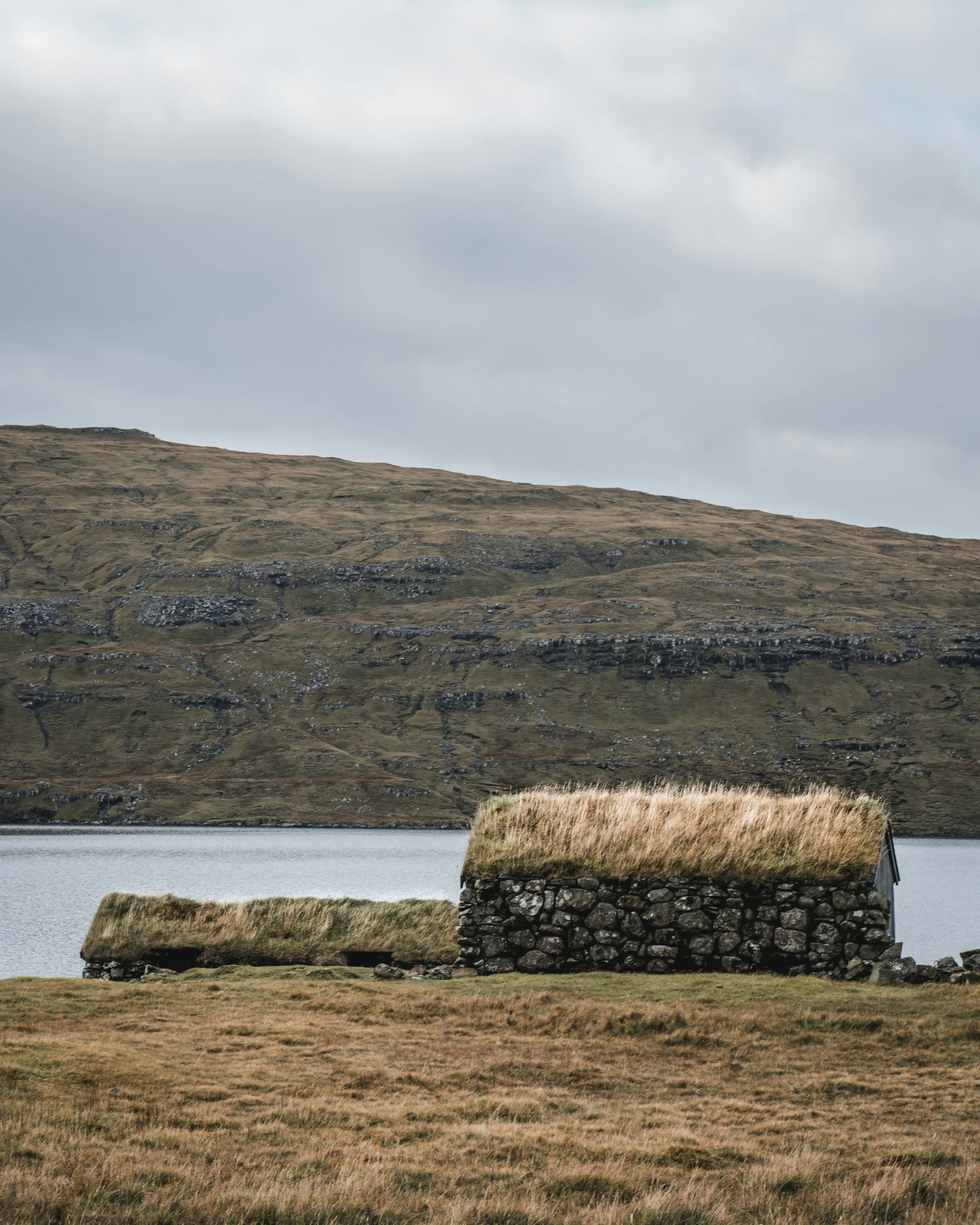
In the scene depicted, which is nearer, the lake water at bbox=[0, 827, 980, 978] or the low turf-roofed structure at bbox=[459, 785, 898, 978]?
the low turf-roofed structure at bbox=[459, 785, 898, 978]

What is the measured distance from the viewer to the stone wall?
64.7ft

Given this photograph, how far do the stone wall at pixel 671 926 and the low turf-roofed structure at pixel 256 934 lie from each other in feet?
13.0

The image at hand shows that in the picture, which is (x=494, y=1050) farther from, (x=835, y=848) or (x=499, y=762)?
(x=499, y=762)

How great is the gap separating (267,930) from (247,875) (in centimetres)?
5869

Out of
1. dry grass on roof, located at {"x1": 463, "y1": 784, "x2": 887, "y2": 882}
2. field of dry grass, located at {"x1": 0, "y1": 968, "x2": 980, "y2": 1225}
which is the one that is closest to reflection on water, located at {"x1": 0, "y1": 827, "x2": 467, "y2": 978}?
dry grass on roof, located at {"x1": 463, "y1": 784, "x2": 887, "y2": 882}

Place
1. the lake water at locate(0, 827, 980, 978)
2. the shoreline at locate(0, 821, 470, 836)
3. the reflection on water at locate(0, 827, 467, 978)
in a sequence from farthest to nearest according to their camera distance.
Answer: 1. the shoreline at locate(0, 821, 470, 836)
2. the reflection on water at locate(0, 827, 467, 978)
3. the lake water at locate(0, 827, 980, 978)

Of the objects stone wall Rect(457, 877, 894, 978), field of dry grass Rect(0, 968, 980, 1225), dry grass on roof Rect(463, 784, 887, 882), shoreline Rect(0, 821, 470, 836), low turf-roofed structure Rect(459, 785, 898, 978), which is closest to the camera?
field of dry grass Rect(0, 968, 980, 1225)

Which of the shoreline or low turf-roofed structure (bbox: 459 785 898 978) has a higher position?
low turf-roofed structure (bbox: 459 785 898 978)

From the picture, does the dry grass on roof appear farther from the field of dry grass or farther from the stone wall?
the field of dry grass

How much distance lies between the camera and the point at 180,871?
279 ft

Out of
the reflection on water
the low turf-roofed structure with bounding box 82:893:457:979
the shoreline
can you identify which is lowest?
the shoreline

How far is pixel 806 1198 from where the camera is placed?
27.9ft

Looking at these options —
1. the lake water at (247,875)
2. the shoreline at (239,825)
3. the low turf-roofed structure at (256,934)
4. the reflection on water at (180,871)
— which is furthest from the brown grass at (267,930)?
the shoreline at (239,825)

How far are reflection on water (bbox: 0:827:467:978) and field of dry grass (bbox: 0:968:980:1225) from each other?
12.5 meters
